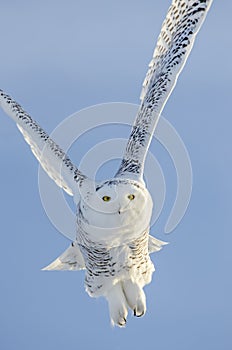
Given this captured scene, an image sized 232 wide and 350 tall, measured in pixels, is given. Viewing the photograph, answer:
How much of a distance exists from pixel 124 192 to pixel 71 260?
268cm

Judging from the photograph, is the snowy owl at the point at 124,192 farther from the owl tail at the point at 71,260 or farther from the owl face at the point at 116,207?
the owl tail at the point at 71,260

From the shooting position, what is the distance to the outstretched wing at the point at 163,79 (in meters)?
14.9

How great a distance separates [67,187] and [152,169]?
141cm

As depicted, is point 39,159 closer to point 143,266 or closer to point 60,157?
point 60,157

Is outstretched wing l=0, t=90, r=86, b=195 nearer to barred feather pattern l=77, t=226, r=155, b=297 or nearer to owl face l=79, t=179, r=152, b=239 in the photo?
owl face l=79, t=179, r=152, b=239

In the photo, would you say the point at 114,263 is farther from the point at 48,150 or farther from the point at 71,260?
the point at 48,150

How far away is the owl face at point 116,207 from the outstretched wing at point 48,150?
2.28ft

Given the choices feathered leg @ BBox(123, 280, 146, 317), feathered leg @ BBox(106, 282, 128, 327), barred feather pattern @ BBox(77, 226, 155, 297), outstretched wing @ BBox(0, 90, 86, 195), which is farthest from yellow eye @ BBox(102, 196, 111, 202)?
feathered leg @ BBox(106, 282, 128, 327)

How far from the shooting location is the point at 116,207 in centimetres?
1414

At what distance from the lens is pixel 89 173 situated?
15031 mm

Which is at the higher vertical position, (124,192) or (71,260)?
(71,260)

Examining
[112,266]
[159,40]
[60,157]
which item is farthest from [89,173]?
[159,40]

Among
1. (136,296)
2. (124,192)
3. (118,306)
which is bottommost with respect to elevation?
(118,306)

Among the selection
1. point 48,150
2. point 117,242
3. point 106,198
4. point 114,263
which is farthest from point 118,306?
point 48,150
